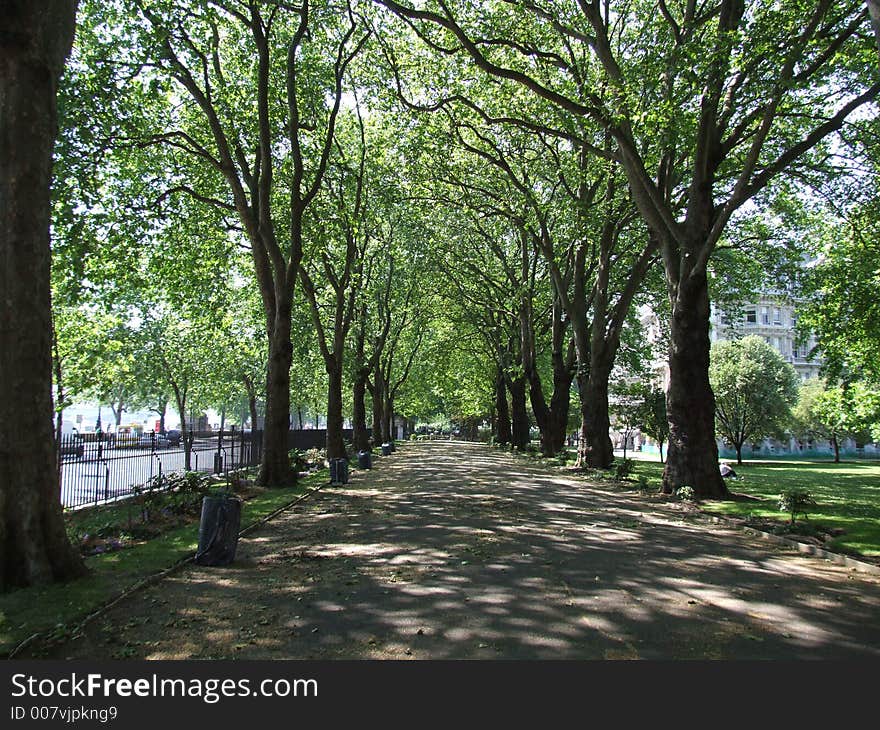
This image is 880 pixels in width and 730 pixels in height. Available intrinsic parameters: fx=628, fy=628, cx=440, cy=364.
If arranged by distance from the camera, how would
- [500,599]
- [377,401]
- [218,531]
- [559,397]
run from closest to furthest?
[500,599] → [218,531] → [559,397] → [377,401]

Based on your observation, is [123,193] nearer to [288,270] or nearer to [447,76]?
[288,270]

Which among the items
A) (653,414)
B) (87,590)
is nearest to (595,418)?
(653,414)

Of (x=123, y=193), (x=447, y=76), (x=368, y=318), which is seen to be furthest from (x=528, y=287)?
(x=123, y=193)

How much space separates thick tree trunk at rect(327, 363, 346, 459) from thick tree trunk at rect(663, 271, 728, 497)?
1534cm

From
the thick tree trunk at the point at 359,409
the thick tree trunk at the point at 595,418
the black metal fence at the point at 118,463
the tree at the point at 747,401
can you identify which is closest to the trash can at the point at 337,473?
the black metal fence at the point at 118,463

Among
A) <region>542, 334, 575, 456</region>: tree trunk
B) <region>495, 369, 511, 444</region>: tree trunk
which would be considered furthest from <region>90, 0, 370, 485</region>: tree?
<region>495, 369, 511, 444</region>: tree trunk

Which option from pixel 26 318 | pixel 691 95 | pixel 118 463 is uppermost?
pixel 691 95

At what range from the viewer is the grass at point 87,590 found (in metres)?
5.44

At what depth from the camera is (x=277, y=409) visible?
1806cm

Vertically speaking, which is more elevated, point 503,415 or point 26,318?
point 26,318

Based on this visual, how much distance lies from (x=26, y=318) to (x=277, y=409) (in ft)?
→ 37.8

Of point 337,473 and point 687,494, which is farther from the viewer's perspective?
point 337,473

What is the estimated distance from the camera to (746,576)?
306 inches

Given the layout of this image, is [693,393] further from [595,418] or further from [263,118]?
[263,118]
